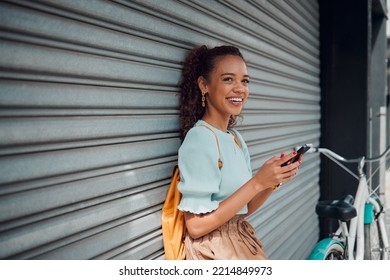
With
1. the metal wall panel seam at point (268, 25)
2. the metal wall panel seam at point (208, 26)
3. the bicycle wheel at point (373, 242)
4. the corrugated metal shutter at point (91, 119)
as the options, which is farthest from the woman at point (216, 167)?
the bicycle wheel at point (373, 242)

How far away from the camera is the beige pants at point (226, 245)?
2.06 meters

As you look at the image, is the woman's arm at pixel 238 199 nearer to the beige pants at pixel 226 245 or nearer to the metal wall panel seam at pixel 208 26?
the beige pants at pixel 226 245

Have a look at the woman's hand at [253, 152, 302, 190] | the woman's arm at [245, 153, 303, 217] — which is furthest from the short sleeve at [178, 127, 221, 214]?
the woman's arm at [245, 153, 303, 217]

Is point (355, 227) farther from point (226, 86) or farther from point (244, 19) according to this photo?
point (226, 86)

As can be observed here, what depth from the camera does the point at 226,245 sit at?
6.88ft

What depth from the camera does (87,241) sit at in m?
1.69

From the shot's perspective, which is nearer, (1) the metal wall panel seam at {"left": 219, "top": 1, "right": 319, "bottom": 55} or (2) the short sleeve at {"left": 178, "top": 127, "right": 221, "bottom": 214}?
(2) the short sleeve at {"left": 178, "top": 127, "right": 221, "bottom": 214}

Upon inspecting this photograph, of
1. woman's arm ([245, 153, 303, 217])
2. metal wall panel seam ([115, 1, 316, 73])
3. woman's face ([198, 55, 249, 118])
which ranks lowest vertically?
woman's arm ([245, 153, 303, 217])

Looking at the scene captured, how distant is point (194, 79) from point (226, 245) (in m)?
0.86

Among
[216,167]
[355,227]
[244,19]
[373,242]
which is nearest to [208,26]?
[244,19]

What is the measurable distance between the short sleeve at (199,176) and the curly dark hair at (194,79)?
10.5 inches

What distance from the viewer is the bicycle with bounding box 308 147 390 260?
3.43 meters

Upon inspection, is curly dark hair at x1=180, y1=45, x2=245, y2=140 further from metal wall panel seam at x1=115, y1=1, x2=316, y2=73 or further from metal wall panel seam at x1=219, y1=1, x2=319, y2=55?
metal wall panel seam at x1=219, y1=1, x2=319, y2=55
